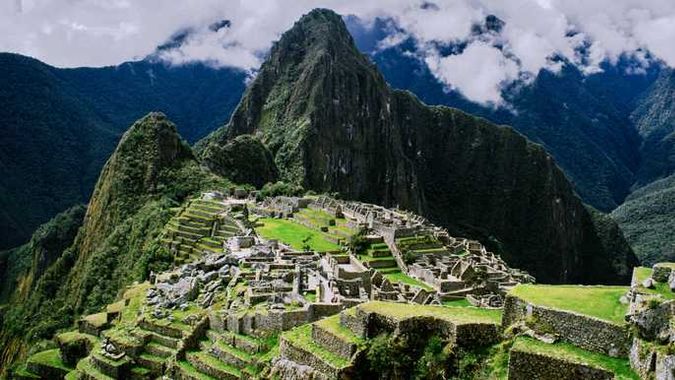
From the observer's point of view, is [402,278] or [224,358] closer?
[224,358]

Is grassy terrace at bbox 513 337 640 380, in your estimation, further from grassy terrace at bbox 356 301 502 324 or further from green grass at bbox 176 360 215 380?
green grass at bbox 176 360 215 380

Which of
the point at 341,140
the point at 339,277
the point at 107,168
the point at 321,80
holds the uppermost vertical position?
the point at 321,80

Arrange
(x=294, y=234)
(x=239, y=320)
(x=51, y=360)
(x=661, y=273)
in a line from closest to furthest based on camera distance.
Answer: (x=661, y=273), (x=239, y=320), (x=51, y=360), (x=294, y=234)

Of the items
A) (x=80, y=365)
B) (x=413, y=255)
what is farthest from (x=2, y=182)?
(x=80, y=365)

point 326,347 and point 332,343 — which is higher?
point 332,343

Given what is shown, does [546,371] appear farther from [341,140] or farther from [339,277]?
[341,140]

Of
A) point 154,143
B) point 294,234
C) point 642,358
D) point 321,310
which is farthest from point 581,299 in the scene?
point 154,143

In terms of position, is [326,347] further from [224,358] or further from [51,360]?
[51,360]
